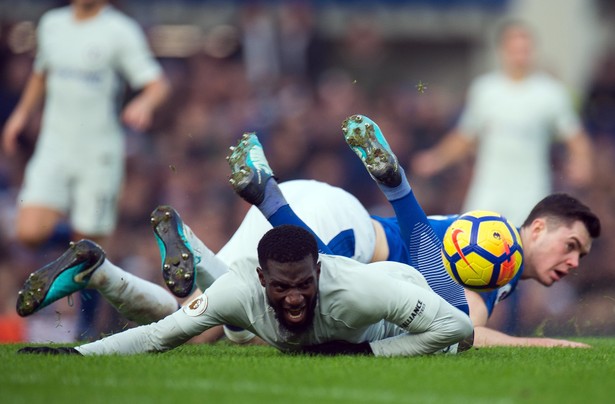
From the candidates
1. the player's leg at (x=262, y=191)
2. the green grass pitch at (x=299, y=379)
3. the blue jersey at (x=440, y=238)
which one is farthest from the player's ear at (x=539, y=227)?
the player's leg at (x=262, y=191)

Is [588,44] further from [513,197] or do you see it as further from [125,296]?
[125,296]

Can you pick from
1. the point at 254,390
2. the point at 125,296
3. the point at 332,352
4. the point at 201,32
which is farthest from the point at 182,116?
the point at 254,390

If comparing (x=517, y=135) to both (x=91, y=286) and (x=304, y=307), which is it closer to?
(x=91, y=286)

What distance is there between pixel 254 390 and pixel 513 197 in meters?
8.45

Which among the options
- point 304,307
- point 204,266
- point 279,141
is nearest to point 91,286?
point 204,266

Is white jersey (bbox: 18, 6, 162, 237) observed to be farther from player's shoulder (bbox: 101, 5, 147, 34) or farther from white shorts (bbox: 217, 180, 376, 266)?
white shorts (bbox: 217, 180, 376, 266)

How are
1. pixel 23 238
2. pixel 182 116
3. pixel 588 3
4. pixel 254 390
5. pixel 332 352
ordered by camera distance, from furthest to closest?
pixel 588 3 < pixel 182 116 < pixel 23 238 < pixel 332 352 < pixel 254 390

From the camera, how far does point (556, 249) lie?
32.4 feet

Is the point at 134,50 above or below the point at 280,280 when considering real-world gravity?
above

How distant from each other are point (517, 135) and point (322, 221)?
5731mm

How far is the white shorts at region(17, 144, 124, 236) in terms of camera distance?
13.0 metres

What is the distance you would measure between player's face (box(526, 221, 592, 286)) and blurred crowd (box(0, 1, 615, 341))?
6.30ft

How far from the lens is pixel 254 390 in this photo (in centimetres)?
696

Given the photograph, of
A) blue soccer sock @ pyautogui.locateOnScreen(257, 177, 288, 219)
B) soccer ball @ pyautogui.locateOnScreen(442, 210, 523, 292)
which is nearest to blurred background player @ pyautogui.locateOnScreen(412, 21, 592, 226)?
soccer ball @ pyautogui.locateOnScreen(442, 210, 523, 292)
